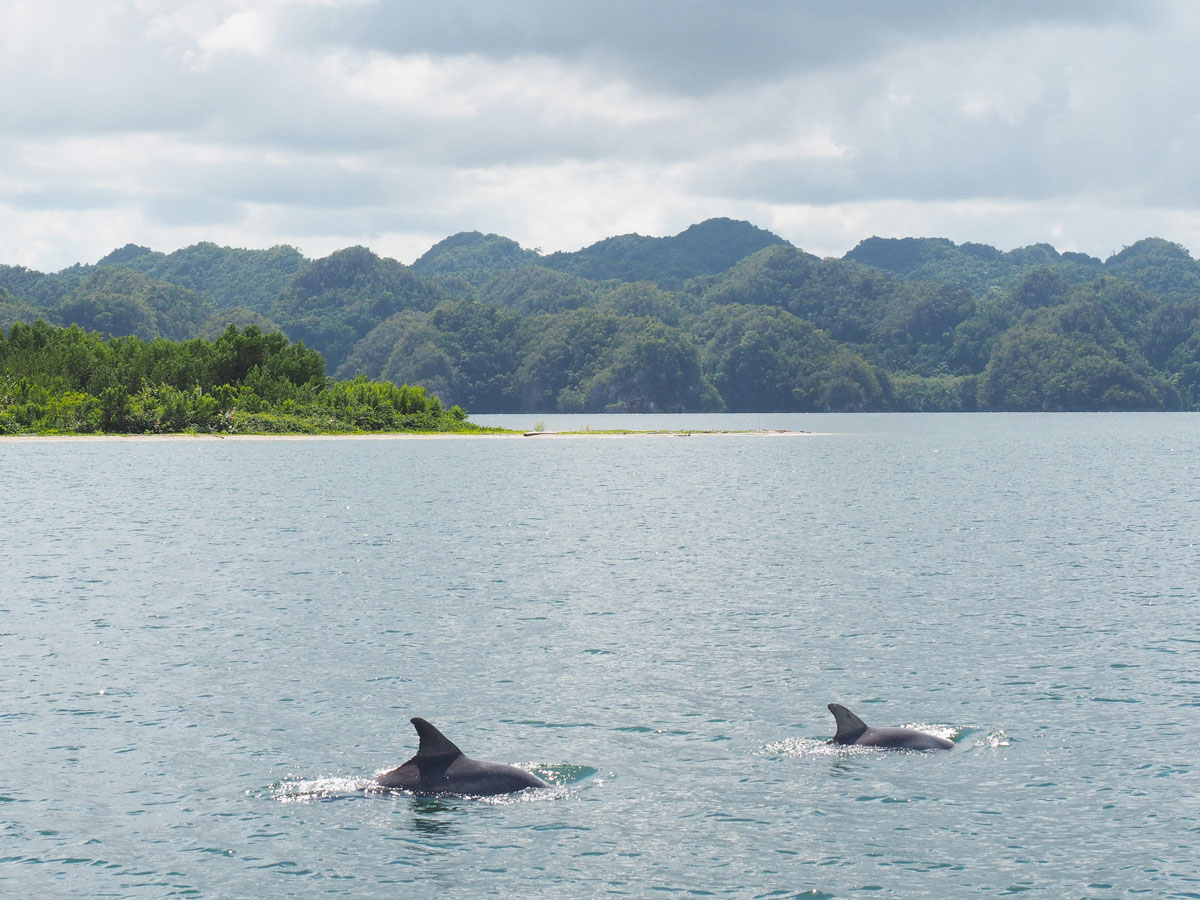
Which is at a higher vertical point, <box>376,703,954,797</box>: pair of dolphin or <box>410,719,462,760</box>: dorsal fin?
<box>410,719,462,760</box>: dorsal fin

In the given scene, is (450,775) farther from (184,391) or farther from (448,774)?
(184,391)

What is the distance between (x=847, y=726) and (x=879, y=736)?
0.80 metres

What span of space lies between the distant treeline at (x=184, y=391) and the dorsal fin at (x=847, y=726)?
394 ft

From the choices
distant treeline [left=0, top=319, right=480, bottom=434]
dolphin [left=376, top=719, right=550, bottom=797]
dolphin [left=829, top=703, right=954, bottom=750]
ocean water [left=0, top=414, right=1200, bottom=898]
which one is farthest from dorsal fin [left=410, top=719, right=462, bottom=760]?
distant treeline [left=0, top=319, right=480, bottom=434]

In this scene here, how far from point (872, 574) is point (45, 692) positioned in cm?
3000

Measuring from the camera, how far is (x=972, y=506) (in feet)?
269

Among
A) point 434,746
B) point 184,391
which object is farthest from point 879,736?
point 184,391

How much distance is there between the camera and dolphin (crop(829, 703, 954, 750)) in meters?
23.1

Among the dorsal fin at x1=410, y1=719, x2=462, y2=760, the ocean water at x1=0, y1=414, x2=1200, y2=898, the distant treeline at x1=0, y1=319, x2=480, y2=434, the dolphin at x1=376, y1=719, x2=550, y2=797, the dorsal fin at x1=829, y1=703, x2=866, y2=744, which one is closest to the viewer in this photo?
the ocean water at x1=0, y1=414, x2=1200, y2=898

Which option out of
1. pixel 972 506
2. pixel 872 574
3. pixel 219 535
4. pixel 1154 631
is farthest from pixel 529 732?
pixel 972 506

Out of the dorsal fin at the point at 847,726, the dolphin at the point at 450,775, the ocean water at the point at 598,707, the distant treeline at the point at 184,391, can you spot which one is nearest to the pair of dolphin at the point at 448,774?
the dolphin at the point at 450,775

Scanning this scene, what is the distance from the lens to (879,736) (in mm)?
23547

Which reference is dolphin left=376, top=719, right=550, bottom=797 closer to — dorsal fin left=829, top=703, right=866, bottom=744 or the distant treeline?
dorsal fin left=829, top=703, right=866, bottom=744

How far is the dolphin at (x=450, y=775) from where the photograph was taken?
20828 mm
